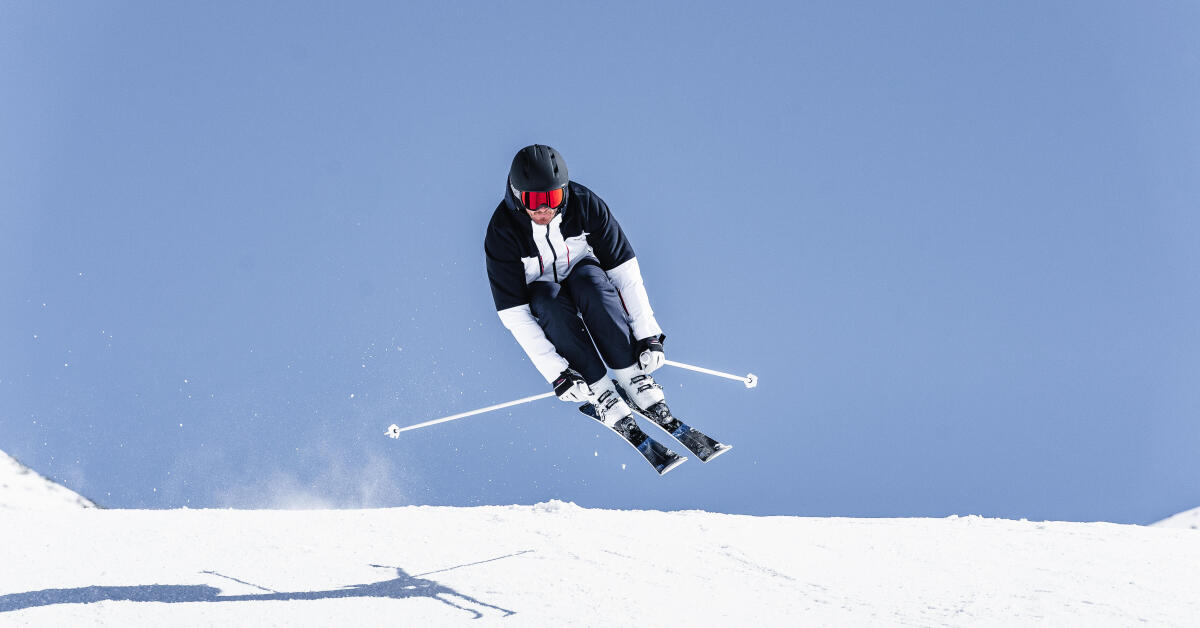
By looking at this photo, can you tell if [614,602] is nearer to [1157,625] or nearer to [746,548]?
[746,548]

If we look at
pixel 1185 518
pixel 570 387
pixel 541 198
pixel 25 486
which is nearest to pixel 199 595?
pixel 570 387

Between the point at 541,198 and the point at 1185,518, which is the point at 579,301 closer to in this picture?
the point at 541,198

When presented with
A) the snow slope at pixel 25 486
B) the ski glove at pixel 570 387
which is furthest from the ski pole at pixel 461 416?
the snow slope at pixel 25 486

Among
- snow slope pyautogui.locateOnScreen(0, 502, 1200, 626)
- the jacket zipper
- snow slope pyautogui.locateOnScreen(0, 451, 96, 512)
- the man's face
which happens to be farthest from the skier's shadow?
snow slope pyautogui.locateOnScreen(0, 451, 96, 512)

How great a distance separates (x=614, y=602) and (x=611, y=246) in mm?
3106

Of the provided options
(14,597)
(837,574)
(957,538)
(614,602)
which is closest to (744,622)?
(614,602)

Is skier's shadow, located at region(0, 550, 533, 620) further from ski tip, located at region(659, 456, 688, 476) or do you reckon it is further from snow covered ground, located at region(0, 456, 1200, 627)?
ski tip, located at region(659, 456, 688, 476)

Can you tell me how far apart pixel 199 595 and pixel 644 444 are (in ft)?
12.8

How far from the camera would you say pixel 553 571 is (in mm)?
8656

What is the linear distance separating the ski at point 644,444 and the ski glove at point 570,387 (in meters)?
0.36

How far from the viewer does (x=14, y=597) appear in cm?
761

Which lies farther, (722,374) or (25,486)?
(25,486)

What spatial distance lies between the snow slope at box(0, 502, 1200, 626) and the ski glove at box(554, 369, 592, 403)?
148 centimetres

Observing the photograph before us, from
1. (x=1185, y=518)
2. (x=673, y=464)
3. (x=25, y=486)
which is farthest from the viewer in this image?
(x=25, y=486)
